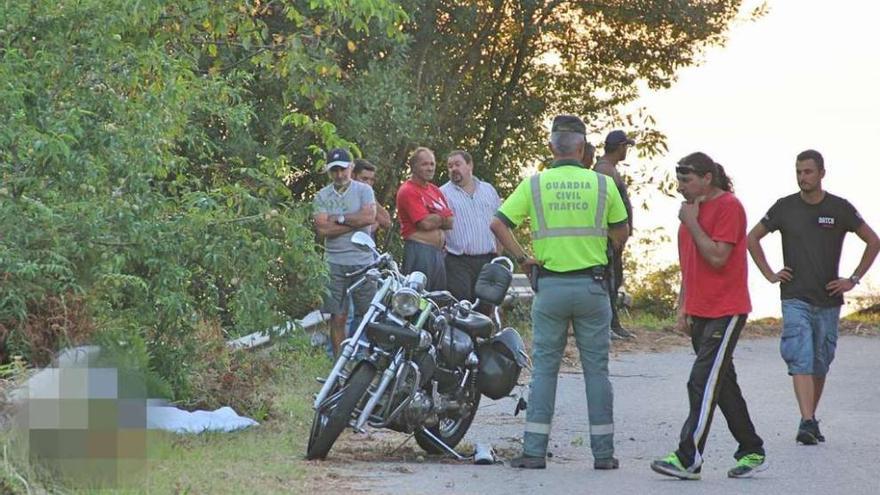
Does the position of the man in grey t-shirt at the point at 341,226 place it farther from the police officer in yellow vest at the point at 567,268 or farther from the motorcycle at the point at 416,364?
the police officer in yellow vest at the point at 567,268

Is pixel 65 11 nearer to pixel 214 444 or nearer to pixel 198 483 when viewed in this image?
pixel 214 444

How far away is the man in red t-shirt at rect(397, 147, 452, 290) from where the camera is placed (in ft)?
50.8

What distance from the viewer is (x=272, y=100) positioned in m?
20.2

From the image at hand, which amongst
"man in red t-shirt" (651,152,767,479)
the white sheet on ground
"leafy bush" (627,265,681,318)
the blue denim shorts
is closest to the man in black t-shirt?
the blue denim shorts

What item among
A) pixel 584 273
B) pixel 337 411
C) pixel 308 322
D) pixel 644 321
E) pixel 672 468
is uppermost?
pixel 584 273

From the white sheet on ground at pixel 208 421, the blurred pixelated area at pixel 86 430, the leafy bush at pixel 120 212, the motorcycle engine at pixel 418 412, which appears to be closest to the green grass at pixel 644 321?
the leafy bush at pixel 120 212

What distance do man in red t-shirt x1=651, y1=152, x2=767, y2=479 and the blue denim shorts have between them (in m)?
2.17

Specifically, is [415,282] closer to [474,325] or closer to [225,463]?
[474,325]

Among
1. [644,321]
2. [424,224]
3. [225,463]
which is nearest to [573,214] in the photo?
[225,463]

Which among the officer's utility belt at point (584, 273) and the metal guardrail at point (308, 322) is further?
the metal guardrail at point (308, 322)

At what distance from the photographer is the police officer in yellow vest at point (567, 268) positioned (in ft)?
34.7

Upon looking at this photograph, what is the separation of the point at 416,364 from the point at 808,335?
3.24 metres

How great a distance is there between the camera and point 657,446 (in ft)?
39.9

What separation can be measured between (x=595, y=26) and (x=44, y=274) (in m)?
14.6
